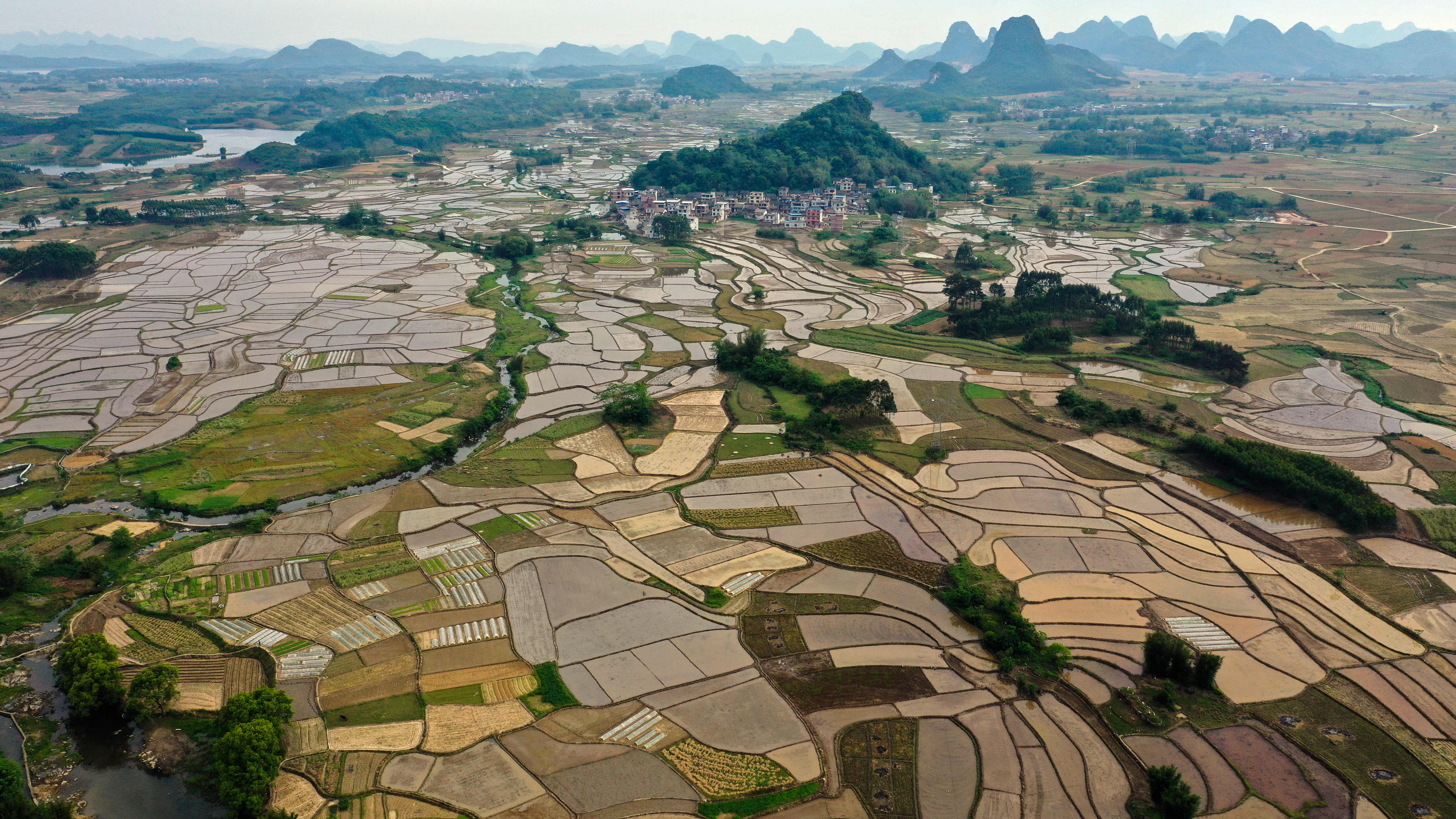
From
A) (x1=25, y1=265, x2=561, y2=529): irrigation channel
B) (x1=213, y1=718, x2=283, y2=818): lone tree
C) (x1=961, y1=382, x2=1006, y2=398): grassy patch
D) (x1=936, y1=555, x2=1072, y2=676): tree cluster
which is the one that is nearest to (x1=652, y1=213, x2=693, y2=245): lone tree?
(x1=961, y1=382, x2=1006, y2=398): grassy patch

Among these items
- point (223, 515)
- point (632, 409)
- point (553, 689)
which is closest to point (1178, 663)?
point (553, 689)

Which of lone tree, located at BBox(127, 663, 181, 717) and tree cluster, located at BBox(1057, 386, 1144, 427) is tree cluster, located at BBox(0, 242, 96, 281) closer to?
lone tree, located at BBox(127, 663, 181, 717)

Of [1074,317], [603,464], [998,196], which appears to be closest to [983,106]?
→ [998,196]

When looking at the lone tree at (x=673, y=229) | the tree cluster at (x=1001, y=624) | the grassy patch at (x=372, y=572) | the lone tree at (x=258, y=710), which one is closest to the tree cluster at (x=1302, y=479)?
the tree cluster at (x=1001, y=624)

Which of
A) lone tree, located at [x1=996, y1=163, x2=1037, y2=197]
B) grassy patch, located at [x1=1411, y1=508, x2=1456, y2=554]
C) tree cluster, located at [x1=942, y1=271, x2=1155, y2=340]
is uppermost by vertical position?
lone tree, located at [x1=996, y1=163, x2=1037, y2=197]

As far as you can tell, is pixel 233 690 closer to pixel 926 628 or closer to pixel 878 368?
pixel 926 628

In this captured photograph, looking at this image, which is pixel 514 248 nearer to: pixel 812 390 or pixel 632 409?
pixel 632 409

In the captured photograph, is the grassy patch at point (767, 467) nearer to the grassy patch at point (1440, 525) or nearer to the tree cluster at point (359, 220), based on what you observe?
the grassy patch at point (1440, 525)
